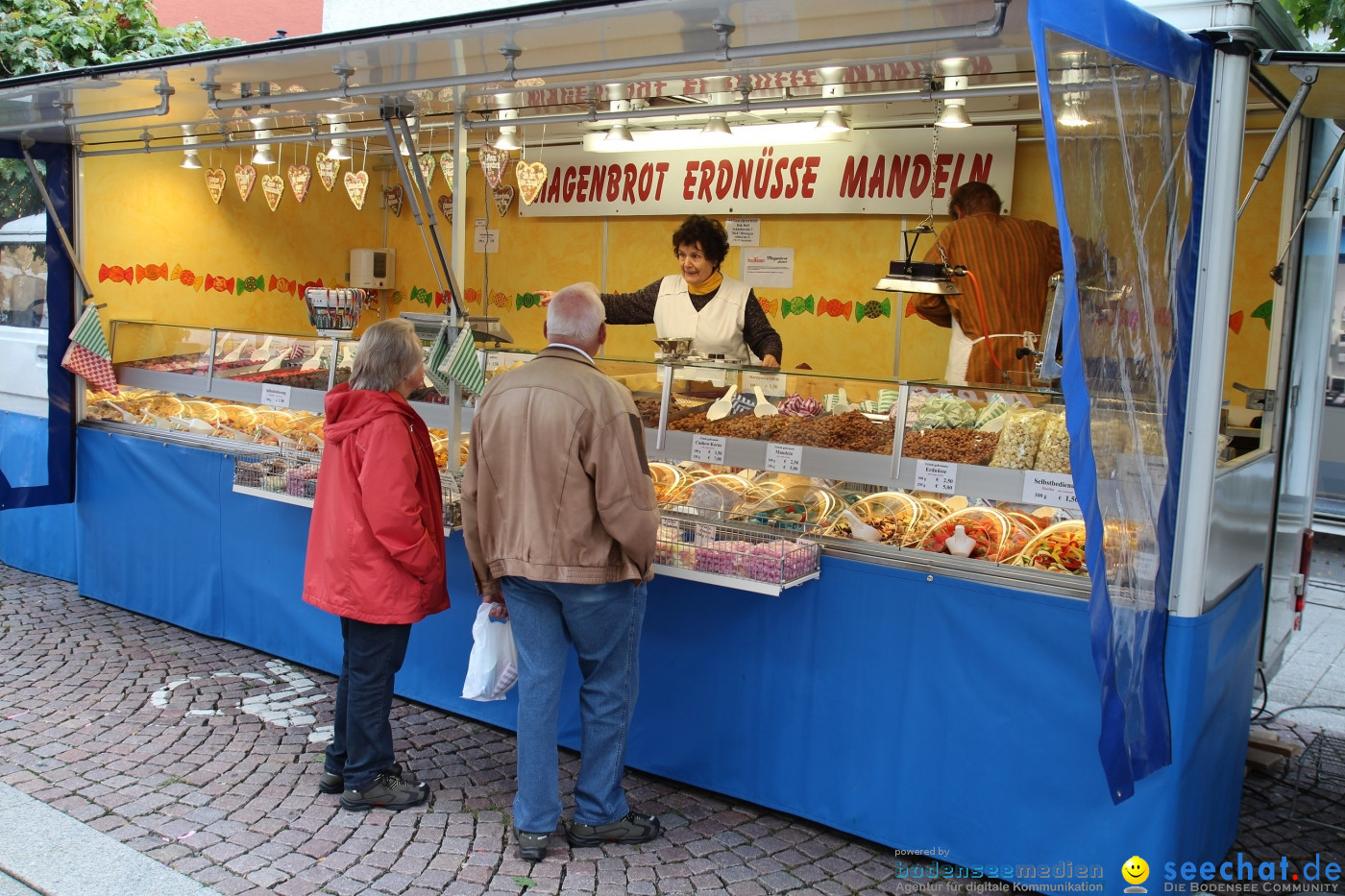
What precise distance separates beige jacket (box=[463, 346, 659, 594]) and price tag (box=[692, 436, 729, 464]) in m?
0.79

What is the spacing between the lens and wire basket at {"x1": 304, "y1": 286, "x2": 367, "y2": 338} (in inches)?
217

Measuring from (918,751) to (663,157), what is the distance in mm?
5959

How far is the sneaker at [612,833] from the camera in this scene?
12.2 ft

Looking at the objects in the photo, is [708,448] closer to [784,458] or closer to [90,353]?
[784,458]

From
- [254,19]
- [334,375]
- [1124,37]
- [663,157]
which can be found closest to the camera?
[1124,37]

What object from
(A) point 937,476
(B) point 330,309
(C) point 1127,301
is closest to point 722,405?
(A) point 937,476

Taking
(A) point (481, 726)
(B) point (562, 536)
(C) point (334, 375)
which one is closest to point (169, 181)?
(C) point (334, 375)

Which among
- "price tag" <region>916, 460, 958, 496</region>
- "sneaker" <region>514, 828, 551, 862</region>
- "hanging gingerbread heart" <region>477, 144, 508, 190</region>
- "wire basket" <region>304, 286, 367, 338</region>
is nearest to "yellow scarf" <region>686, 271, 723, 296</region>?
"hanging gingerbread heart" <region>477, 144, 508, 190</region>

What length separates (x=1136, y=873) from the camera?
3.29 m

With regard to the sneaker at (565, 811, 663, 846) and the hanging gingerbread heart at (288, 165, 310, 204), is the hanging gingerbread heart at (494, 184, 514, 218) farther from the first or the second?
the sneaker at (565, 811, 663, 846)

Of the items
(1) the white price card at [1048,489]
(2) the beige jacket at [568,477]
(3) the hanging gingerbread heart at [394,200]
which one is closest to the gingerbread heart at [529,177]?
(2) the beige jacket at [568,477]

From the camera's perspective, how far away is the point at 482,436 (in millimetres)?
3584

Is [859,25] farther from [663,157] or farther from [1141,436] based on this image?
[663,157]

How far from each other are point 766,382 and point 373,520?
62.3 inches
